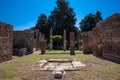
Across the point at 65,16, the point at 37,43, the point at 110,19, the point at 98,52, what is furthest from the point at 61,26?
the point at 110,19

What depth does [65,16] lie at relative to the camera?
43.3 metres

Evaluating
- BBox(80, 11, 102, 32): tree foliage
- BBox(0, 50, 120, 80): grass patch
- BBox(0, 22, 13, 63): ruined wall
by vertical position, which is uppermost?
BBox(80, 11, 102, 32): tree foliage

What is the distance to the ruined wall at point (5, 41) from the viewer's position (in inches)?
423

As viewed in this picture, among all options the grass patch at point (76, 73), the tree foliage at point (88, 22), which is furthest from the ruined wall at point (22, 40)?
the tree foliage at point (88, 22)

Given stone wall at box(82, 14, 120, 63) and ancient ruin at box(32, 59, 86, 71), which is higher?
stone wall at box(82, 14, 120, 63)

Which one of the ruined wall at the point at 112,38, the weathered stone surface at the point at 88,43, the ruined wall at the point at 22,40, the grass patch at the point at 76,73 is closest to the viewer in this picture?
the grass patch at the point at 76,73

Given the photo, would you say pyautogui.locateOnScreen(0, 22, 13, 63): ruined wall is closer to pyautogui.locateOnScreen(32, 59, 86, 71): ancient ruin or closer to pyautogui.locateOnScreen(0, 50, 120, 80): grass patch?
pyautogui.locateOnScreen(0, 50, 120, 80): grass patch

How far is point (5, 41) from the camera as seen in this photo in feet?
37.8

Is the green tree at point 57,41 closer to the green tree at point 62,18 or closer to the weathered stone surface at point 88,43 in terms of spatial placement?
the green tree at point 62,18

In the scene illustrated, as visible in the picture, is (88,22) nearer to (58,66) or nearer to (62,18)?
(62,18)

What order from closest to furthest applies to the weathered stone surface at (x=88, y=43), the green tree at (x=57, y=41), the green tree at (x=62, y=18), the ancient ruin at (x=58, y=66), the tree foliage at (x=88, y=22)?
the ancient ruin at (x=58, y=66)
the weathered stone surface at (x=88, y=43)
the green tree at (x=57, y=41)
the green tree at (x=62, y=18)
the tree foliage at (x=88, y=22)

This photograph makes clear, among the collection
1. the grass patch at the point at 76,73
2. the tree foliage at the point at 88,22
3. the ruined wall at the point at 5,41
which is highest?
the tree foliage at the point at 88,22

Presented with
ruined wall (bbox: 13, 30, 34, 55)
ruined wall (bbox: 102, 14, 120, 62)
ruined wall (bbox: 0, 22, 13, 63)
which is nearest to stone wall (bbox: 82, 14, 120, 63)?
ruined wall (bbox: 102, 14, 120, 62)

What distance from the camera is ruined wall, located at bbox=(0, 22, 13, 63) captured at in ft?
35.3
